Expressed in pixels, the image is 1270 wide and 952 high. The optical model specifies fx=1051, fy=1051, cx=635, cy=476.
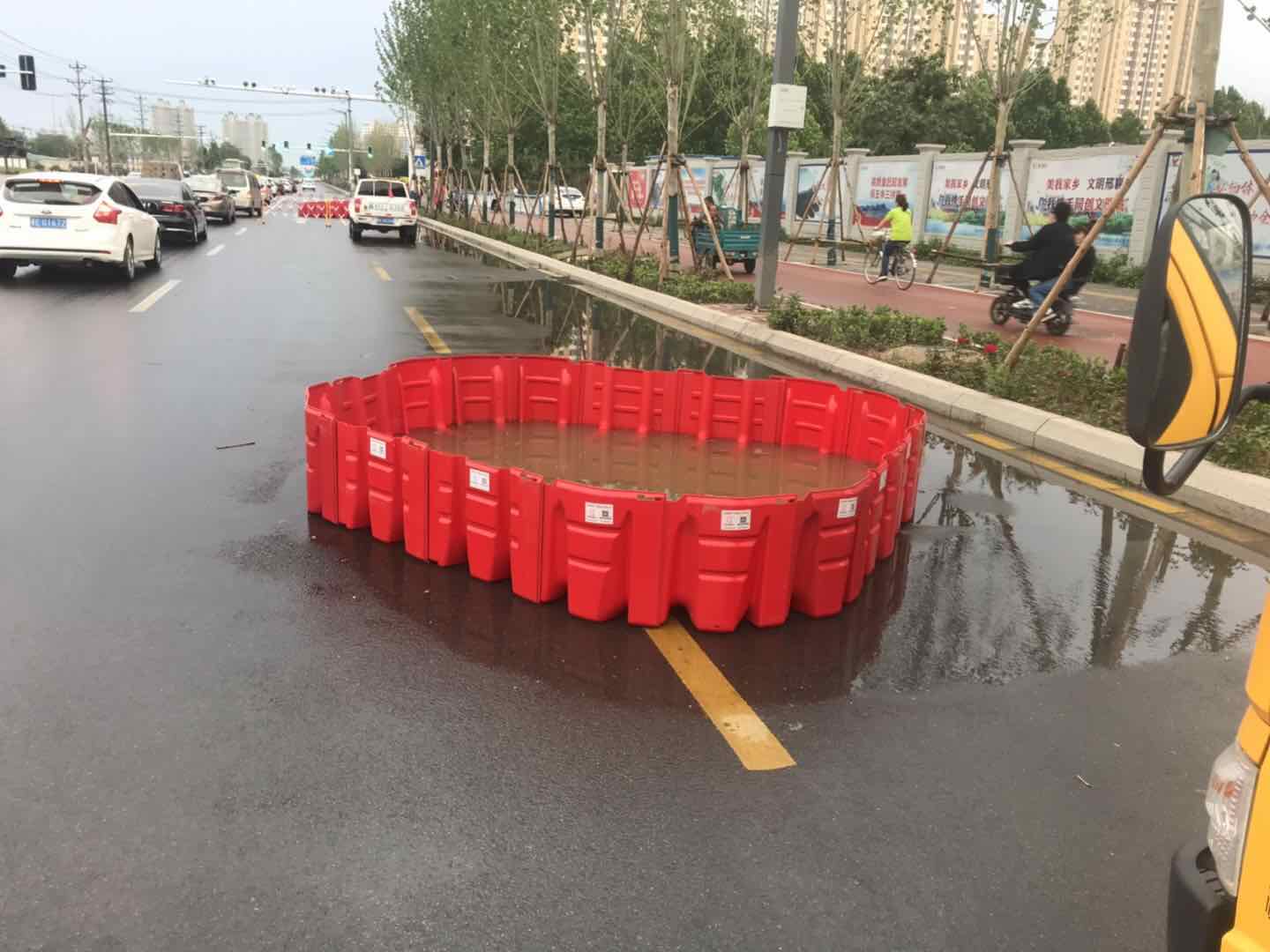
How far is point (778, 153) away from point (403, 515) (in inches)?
411

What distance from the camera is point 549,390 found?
27.4 ft

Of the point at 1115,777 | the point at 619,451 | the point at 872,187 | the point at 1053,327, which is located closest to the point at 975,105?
the point at 872,187

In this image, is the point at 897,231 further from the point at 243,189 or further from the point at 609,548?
the point at 243,189

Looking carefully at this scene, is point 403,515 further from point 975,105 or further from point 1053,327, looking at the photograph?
point 975,105

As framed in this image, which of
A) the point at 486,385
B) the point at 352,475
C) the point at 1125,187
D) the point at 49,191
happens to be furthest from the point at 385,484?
the point at 49,191

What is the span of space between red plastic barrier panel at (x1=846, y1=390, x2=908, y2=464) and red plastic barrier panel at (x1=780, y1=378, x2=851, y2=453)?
0.25 ft

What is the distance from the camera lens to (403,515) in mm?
5449

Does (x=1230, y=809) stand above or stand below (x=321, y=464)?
above

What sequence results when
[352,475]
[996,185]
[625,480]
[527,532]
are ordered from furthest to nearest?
[996,185] < [625,480] < [352,475] < [527,532]

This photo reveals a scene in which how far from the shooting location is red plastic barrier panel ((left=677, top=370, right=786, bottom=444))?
794 cm

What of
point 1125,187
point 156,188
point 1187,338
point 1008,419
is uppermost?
point 1125,187

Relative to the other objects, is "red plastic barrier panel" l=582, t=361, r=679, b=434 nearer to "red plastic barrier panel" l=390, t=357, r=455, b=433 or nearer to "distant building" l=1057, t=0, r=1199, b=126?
"red plastic barrier panel" l=390, t=357, r=455, b=433

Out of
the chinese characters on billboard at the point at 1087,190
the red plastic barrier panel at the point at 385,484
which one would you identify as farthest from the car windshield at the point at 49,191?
the chinese characters on billboard at the point at 1087,190

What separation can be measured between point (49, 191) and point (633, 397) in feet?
40.5
